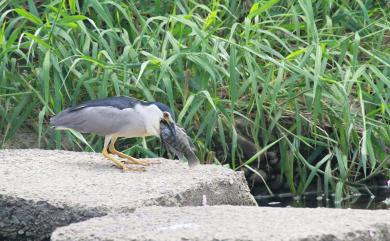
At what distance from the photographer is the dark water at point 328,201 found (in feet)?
19.6

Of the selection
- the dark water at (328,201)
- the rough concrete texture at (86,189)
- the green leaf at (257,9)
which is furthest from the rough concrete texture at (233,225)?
the green leaf at (257,9)

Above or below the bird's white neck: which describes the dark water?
below

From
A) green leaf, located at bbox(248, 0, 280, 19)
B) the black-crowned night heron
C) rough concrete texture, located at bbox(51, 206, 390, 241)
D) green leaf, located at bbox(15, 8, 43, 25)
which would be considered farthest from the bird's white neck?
green leaf, located at bbox(248, 0, 280, 19)

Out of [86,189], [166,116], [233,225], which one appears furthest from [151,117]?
[233,225]

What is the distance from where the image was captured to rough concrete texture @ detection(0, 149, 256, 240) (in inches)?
172

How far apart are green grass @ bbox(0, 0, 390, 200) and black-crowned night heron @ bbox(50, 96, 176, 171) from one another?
0.61m

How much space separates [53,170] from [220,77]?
4.45 ft

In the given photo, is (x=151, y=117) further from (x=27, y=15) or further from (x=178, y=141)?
(x=27, y=15)

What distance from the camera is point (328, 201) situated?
6094 mm

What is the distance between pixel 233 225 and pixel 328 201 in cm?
243

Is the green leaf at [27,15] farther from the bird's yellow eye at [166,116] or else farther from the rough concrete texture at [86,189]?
the bird's yellow eye at [166,116]

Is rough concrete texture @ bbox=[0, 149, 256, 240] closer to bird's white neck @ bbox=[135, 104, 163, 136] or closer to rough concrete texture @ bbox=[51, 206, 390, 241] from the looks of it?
bird's white neck @ bbox=[135, 104, 163, 136]

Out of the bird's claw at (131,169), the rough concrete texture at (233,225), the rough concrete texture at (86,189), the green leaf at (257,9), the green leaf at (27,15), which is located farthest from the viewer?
the green leaf at (257,9)

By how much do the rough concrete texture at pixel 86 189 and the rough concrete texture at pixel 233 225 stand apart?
379 millimetres
